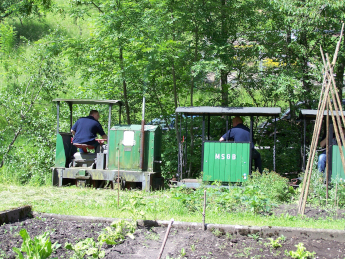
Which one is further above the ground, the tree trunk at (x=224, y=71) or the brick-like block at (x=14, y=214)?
the tree trunk at (x=224, y=71)

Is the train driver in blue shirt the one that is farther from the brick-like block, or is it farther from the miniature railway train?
the brick-like block

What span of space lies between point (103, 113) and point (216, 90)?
3.71 meters

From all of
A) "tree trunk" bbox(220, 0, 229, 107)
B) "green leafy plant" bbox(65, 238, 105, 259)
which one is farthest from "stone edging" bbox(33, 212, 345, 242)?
"tree trunk" bbox(220, 0, 229, 107)

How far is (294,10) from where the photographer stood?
33.6 feet

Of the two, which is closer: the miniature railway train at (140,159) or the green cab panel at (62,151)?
the miniature railway train at (140,159)

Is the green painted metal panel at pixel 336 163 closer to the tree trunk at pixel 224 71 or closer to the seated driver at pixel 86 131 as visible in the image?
the tree trunk at pixel 224 71

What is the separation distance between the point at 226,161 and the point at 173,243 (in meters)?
4.62

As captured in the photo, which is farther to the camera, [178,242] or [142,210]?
[142,210]

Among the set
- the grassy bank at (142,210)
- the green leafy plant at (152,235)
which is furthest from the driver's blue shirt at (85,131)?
the green leafy plant at (152,235)

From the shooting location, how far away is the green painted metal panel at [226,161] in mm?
8875

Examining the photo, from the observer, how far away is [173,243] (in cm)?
456

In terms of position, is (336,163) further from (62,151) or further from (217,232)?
(62,151)

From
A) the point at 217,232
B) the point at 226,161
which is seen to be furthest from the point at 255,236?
the point at 226,161

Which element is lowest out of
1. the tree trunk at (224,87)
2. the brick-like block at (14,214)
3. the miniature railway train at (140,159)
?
the brick-like block at (14,214)
